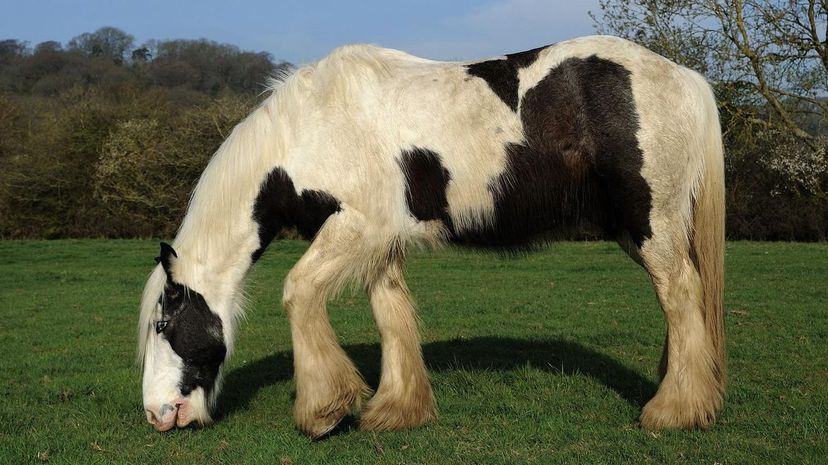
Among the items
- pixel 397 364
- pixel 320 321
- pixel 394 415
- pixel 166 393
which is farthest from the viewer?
pixel 397 364

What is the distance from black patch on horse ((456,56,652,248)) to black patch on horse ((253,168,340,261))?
3.73ft

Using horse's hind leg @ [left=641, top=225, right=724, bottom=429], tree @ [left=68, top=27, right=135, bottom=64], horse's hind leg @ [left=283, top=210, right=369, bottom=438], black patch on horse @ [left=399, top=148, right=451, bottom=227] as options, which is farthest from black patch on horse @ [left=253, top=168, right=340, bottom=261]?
tree @ [left=68, top=27, right=135, bottom=64]

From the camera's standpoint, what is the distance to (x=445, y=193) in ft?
17.3

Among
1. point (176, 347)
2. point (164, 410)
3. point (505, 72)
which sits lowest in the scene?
point (164, 410)

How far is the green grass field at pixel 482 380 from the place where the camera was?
4918 millimetres

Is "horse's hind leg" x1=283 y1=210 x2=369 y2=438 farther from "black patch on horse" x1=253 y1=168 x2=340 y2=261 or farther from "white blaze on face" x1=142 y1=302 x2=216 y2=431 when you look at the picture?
"white blaze on face" x1=142 y1=302 x2=216 y2=431

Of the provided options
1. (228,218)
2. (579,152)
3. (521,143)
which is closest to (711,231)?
(579,152)

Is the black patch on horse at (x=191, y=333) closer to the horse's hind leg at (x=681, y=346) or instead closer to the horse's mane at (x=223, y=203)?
the horse's mane at (x=223, y=203)

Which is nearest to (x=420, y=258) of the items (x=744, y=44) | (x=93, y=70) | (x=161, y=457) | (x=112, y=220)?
(x=744, y=44)

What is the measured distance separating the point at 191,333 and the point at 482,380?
2475mm

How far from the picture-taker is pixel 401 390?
18.5ft

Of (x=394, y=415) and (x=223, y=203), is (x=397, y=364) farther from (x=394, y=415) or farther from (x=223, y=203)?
(x=223, y=203)

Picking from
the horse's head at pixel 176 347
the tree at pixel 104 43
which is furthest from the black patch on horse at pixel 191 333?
the tree at pixel 104 43

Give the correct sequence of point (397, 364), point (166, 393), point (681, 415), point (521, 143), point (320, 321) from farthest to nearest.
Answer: point (397, 364) → point (166, 393) → point (320, 321) → point (521, 143) → point (681, 415)
